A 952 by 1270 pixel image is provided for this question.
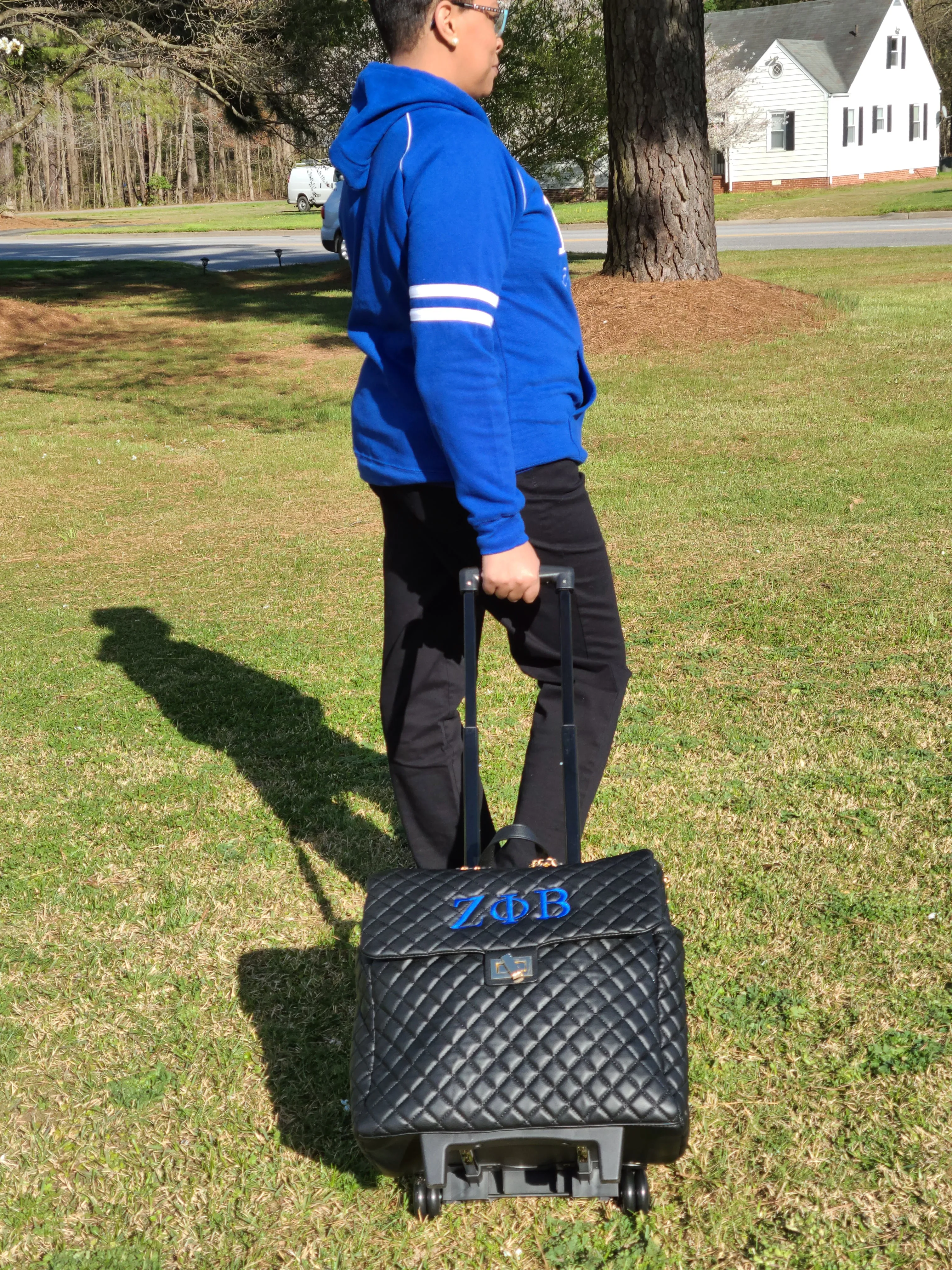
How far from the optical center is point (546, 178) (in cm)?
2422

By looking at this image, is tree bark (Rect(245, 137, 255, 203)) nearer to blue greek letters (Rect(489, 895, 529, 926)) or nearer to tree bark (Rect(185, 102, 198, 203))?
tree bark (Rect(185, 102, 198, 203))

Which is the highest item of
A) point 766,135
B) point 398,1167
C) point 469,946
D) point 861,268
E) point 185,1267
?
point 766,135

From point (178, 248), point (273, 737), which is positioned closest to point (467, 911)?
point (273, 737)

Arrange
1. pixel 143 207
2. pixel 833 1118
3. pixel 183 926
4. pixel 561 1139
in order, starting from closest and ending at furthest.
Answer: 1. pixel 561 1139
2. pixel 833 1118
3. pixel 183 926
4. pixel 143 207

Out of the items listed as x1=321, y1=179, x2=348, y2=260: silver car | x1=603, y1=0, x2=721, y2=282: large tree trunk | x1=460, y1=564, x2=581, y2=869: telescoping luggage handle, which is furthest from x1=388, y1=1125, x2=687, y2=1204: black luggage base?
x1=321, y1=179, x2=348, y2=260: silver car

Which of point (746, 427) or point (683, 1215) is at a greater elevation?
point (746, 427)

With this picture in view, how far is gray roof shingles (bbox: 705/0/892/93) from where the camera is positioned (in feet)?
148

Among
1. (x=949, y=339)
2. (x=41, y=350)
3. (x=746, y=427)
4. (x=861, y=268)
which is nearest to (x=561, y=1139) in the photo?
(x=746, y=427)

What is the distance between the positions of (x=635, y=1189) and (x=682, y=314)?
11.6 meters

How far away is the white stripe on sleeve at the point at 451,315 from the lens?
7.38 feet

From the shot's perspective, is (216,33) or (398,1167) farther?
(216,33)

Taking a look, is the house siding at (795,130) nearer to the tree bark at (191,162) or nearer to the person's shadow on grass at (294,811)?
the tree bark at (191,162)

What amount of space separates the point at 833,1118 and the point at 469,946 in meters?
0.94

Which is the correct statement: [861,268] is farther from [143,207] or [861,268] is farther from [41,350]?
[143,207]
